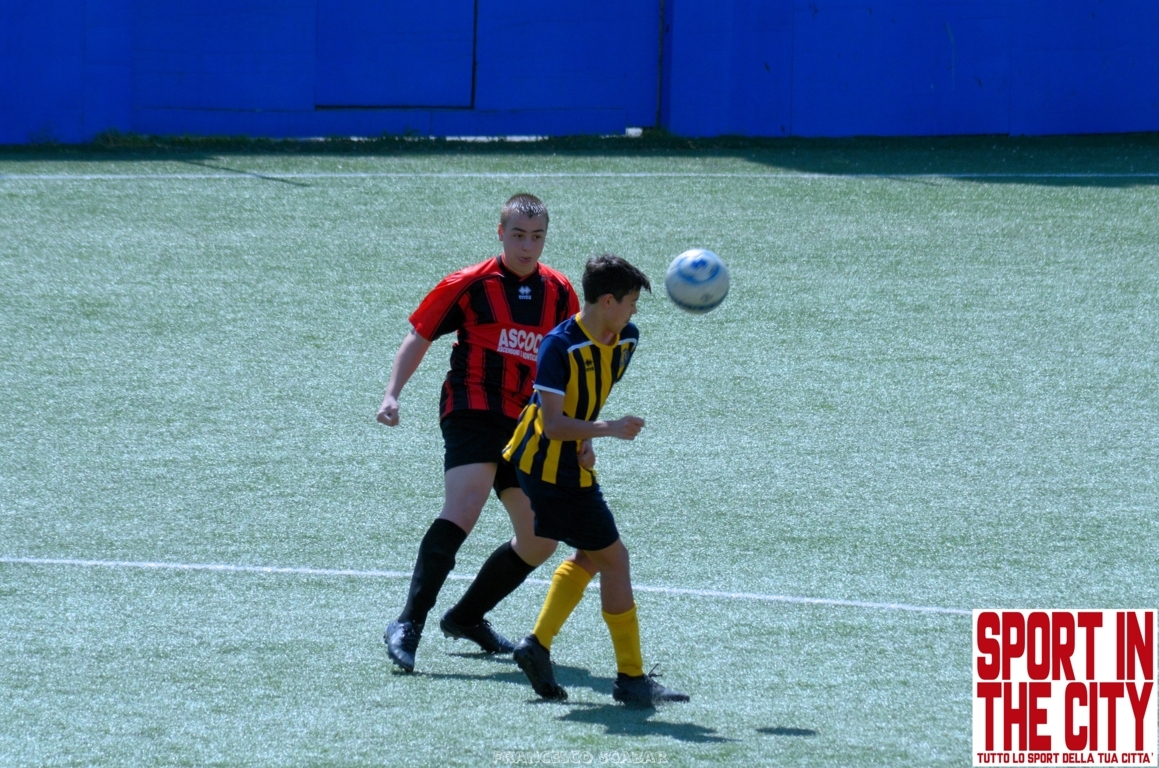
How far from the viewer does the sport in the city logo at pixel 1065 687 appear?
4594mm

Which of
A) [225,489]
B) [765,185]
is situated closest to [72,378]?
[225,489]

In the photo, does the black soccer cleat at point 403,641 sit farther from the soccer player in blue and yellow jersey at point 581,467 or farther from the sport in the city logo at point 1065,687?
the sport in the city logo at point 1065,687

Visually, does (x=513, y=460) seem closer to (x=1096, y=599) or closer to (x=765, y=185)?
(x=1096, y=599)

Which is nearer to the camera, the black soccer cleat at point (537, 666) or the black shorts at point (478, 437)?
the black soccer cleat at point (537, 666)

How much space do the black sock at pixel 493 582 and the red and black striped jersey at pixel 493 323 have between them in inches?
21.4

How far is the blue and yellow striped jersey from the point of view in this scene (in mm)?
4781

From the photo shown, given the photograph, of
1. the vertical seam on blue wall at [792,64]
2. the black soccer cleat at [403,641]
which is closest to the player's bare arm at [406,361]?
the black soccer cleat at [403,641]

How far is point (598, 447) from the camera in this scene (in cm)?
851

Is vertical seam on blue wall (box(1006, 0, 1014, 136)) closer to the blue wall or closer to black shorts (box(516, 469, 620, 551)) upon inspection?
the blue wall

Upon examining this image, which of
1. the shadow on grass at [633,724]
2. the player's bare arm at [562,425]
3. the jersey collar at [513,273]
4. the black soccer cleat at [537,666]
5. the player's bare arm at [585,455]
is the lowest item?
the shadow on grass at [633,724]

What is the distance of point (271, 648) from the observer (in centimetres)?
543

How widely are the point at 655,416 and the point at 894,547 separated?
246 cm

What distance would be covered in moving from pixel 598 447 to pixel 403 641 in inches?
134

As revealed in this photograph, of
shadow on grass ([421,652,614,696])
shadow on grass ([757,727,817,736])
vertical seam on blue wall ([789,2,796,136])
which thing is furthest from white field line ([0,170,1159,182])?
shadow on grass ([757,727,817,736])
